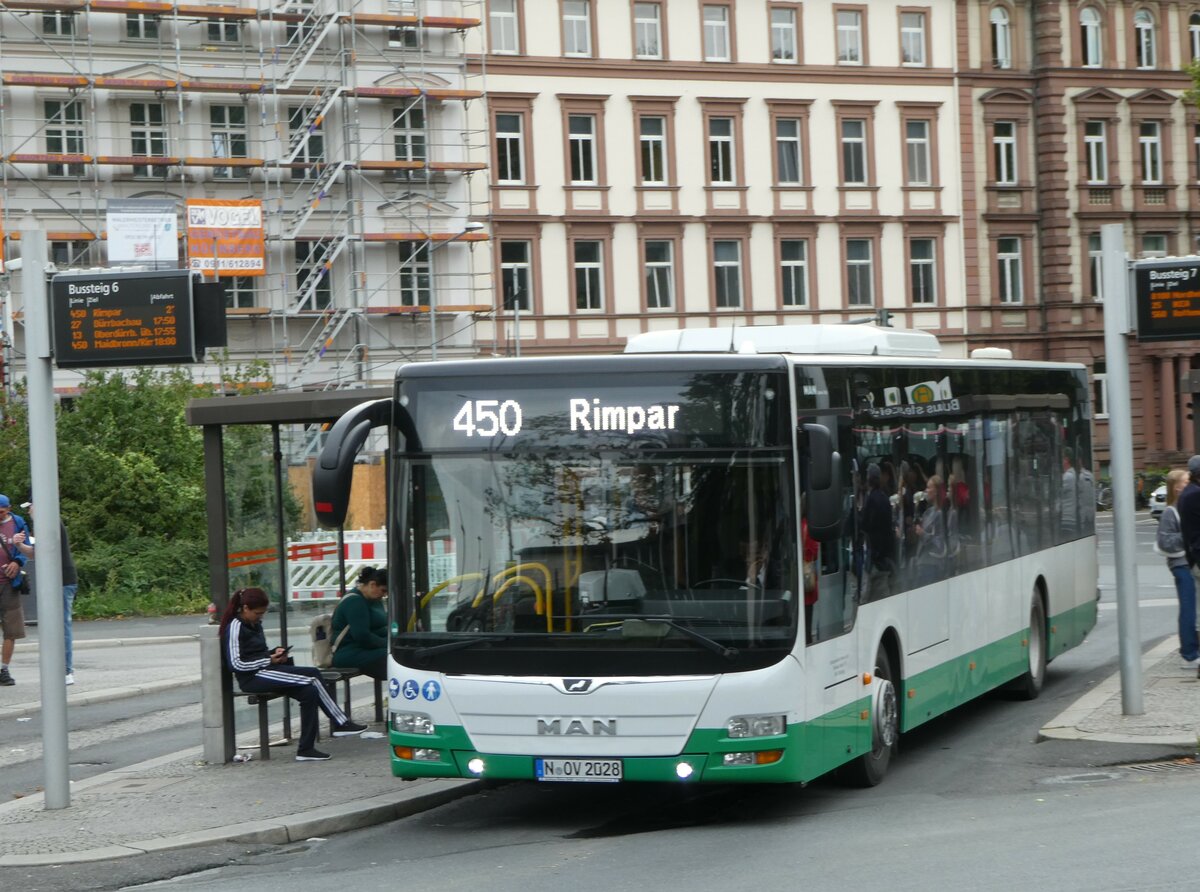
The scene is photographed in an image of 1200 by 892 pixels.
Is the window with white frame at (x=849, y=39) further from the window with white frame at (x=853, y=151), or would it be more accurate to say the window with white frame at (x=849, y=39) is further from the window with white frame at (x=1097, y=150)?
the window with white frame at (x=1097, y=150)

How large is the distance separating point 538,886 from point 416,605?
2174 millimetres

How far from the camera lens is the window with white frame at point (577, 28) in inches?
1996

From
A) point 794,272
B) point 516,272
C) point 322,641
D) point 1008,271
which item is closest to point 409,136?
point 516,272

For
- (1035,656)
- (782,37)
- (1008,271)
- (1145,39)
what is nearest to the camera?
(1035,656)

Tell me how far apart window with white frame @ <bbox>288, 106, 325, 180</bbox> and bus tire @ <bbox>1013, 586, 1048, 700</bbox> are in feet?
111

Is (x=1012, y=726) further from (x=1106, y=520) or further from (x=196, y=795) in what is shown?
(x=1106, y=520)

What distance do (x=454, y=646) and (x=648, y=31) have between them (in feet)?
142

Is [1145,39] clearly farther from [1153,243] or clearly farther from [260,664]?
[260,664]

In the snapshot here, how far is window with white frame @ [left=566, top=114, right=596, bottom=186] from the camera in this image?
5066 centimetres

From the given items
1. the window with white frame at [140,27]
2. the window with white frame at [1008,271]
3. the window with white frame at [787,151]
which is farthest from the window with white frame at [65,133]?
the window with white frame at [1008,271]

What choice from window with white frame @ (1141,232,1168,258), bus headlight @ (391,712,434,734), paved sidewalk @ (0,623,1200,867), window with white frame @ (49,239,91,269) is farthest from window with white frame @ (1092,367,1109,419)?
bus headlight @ (391,712,434,734)

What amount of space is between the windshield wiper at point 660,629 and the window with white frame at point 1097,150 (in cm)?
5012

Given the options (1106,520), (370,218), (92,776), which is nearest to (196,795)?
(92,776)

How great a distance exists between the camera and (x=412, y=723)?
10570 millimetres
